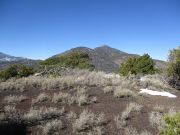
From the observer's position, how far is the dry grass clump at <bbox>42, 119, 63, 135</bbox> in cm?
793

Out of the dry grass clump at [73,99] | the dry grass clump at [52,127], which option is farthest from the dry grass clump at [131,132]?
the dry grass clump at [73,99]

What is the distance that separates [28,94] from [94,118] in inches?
196

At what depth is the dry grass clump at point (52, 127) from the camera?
7926 mm

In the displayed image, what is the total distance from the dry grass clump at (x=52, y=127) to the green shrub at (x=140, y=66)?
2380cm

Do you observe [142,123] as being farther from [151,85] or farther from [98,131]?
[151,85]

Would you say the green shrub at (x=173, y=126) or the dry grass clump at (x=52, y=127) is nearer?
the green shrub at (x=173, y=126)

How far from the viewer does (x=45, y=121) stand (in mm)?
8844

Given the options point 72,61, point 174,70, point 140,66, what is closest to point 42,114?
point 174,70

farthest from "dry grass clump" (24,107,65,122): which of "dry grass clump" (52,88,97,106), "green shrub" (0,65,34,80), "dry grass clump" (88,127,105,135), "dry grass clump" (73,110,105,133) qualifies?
"green shrub" (0,65,34,80)

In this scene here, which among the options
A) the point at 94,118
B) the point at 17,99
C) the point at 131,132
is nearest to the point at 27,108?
the point at 17,99

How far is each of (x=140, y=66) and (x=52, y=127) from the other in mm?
25068

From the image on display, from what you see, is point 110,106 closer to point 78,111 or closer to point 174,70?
point 78,111

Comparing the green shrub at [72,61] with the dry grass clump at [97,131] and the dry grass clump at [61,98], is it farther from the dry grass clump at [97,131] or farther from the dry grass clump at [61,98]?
the dry grass clump at [97,131]

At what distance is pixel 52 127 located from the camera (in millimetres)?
8289
